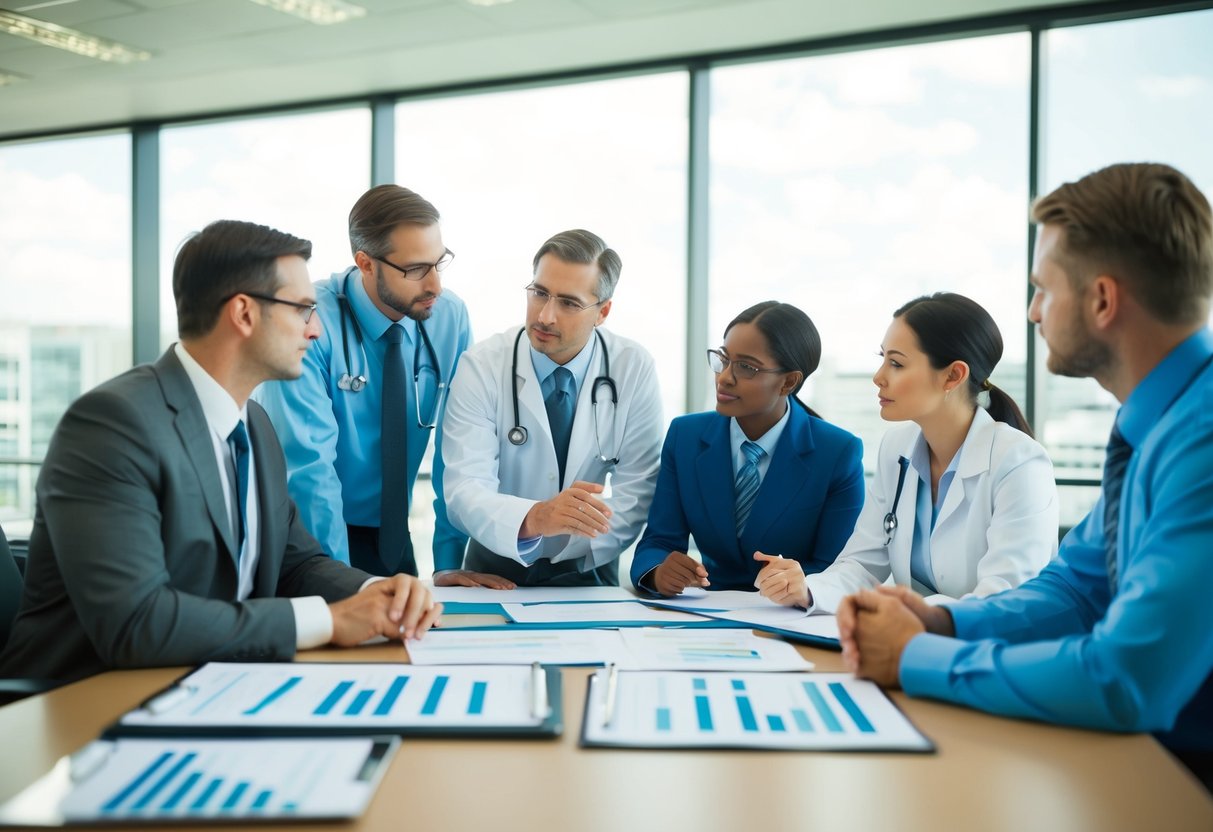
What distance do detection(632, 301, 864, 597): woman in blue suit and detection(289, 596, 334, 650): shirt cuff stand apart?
949 mm

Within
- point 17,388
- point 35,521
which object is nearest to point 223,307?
point 35,521

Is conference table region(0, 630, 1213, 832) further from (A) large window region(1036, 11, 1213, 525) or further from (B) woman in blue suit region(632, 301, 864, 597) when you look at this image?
(A) large window region(1036, 11, 1213, 525)

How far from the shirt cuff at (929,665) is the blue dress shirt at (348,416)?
5.10 feet

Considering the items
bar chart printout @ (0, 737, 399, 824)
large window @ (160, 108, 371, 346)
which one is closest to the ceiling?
large window @ (160, 108, 371, 346)

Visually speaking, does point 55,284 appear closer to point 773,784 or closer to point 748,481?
point 748,481

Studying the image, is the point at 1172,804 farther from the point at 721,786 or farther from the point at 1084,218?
A: the point at 1084,218

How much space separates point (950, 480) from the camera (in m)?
2.07

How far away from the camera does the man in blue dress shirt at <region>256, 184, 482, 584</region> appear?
7.99 feet

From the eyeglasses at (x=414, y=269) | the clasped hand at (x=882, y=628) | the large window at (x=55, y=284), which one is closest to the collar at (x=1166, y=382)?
the clasped hand at (x=882, y=628)

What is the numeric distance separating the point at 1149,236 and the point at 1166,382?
20cm

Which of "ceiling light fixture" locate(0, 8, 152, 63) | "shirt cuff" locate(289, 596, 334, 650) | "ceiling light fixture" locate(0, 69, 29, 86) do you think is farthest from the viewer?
"ceiling light fixture" locate(0, 69, 29, 86)

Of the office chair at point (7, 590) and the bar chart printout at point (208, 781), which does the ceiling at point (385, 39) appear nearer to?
the office chair at point (7, 590)

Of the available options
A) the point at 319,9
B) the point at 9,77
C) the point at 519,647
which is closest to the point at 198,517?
the point at 519,647

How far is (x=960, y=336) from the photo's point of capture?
210 cm
